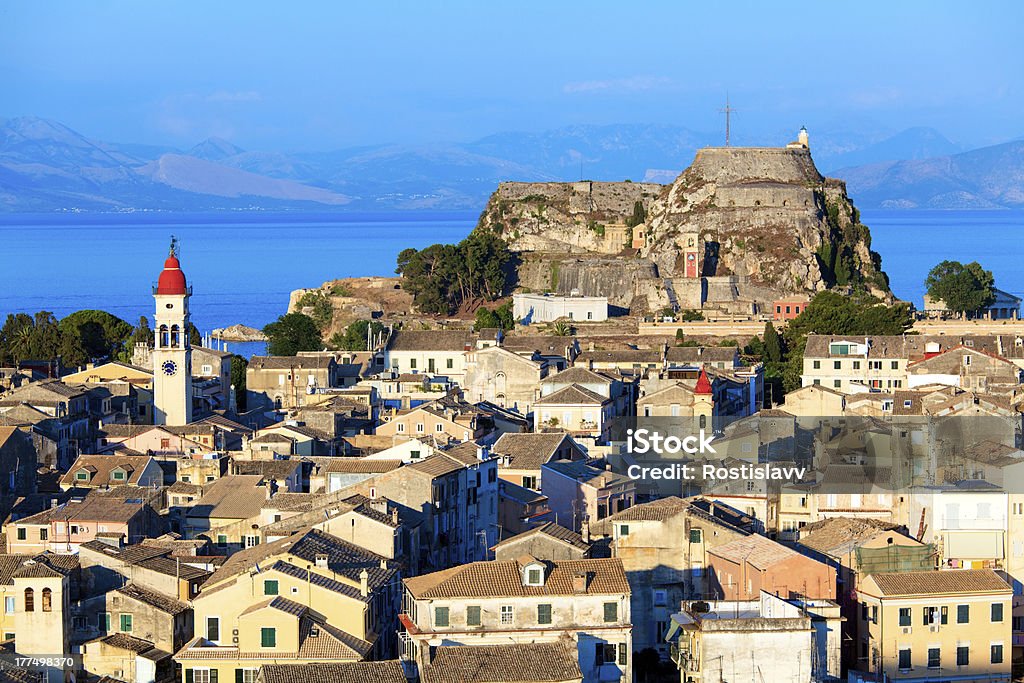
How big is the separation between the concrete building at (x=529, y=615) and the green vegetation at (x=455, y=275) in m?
55.3

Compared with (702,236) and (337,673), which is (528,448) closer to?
(337,673)

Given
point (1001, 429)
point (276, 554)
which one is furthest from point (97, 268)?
point (276, 554)

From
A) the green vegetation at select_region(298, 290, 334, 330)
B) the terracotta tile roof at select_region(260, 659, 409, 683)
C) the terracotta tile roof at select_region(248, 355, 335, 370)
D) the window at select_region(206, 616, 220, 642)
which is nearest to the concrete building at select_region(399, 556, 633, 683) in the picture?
the terracotta tile roof at select_region(260, 659, 409, 683)

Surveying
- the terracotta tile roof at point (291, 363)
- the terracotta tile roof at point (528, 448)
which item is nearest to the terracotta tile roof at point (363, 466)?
the terracotta tile roof at point (528, 448)

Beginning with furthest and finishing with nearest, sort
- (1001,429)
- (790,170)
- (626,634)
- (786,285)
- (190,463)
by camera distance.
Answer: (790,170) < (786,285) < (1001,429) < (190,463) < (626,634)

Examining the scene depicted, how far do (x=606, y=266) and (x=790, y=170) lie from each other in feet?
35.9

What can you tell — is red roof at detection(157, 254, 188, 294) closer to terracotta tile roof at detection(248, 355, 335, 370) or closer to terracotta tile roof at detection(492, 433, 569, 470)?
terracotta tile roof at detection(248, 355, 335, 370)

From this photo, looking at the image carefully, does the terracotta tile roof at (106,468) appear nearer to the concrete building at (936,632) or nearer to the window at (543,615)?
the window at (543,615)

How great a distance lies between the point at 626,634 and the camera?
23.2 meters

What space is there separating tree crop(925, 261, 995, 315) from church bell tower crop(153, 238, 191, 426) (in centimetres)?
3576

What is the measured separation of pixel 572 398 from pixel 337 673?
76.8 feet

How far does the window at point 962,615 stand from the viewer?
2452 centimetres

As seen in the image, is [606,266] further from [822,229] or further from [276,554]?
[276,554]

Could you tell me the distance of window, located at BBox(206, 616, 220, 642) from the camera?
23.1 m
